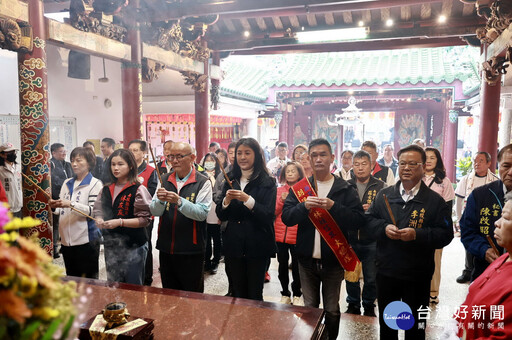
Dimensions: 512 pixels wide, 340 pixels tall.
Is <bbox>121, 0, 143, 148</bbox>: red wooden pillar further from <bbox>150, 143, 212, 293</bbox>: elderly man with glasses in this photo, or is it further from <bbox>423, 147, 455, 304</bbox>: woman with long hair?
<bbox>423, 147, 455, 304</bbox>: woman with long hair

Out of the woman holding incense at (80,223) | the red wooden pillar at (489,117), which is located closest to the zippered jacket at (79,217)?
the woman holding incense at (80,223)

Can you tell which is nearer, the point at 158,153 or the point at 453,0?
the point at 453,0

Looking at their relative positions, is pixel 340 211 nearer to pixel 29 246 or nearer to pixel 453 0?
pixel 29 246

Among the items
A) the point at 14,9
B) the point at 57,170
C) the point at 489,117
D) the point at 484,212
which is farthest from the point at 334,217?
the point at 489,117

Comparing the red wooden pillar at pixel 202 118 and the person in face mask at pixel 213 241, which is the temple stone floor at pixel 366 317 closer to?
the person in face mask at pixel 213 241

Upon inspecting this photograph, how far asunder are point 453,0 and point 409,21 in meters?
0.83

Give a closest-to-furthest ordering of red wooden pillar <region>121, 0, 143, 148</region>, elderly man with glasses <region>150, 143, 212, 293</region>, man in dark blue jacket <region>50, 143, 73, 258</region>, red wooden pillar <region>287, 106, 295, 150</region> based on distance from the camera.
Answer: elderly man with glasses <region>150, 143, 212, 293</region> → red wooden pillar <region>121, 0, 143, 148</region> → man in dark blue jacket <region>50, 143, 73, 258</region> → red wooden pillar <region>287, 106, 295, 150</region>

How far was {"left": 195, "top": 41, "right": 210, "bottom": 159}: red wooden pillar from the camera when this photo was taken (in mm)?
7527

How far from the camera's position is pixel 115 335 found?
1.66 metres

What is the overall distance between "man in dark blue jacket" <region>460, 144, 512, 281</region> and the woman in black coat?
138cm

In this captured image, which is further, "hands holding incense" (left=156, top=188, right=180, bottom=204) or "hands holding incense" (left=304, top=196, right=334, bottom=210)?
"hands holding incense" (left=156, top=188, right=180, bottom=204)

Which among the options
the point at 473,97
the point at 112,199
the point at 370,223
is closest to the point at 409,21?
the point at 473,97

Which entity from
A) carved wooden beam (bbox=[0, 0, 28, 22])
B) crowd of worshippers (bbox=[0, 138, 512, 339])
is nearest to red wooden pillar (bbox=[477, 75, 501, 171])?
crowd of worshippers (bbox=[0, 138, 512, 339])
